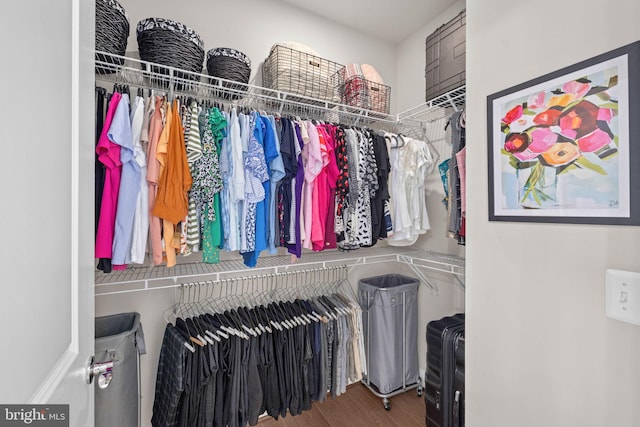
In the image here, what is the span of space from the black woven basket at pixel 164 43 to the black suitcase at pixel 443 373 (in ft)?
6.46

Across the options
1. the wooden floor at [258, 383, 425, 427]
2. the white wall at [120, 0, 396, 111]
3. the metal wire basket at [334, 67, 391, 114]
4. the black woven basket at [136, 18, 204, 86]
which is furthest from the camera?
the metal wire basket at [334, 67, 391, 114]

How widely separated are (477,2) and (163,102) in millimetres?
1366

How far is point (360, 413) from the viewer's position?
74.0 inches

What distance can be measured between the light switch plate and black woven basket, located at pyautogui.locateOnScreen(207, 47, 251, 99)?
167 centimetres

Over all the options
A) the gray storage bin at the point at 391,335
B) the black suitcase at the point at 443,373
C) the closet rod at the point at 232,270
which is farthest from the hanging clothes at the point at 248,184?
the black suitcase at the point at 443,373

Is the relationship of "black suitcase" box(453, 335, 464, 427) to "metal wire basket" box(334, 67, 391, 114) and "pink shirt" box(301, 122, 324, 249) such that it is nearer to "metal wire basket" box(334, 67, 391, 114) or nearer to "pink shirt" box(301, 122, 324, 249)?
"pink shirt" box(301, 122, 324, 249)

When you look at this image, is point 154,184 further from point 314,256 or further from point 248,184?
point 314,256

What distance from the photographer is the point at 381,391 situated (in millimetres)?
1964

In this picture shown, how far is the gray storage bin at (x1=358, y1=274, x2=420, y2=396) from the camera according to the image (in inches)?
78.7

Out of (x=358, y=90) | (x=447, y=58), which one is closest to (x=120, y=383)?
(x=358, y=90)

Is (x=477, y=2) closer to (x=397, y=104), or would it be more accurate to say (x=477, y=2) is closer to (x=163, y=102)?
(x=163, y=102)

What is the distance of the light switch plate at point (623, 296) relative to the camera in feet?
2.12

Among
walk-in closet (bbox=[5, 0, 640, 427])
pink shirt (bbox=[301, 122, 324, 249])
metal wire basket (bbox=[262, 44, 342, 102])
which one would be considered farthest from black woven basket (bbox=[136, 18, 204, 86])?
pink shirt (bbox=[301, 122, 324, 249])

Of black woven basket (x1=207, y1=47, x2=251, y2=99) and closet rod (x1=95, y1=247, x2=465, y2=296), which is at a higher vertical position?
black woven basket (x1=207, y1=47, x2=251, y2=99)
